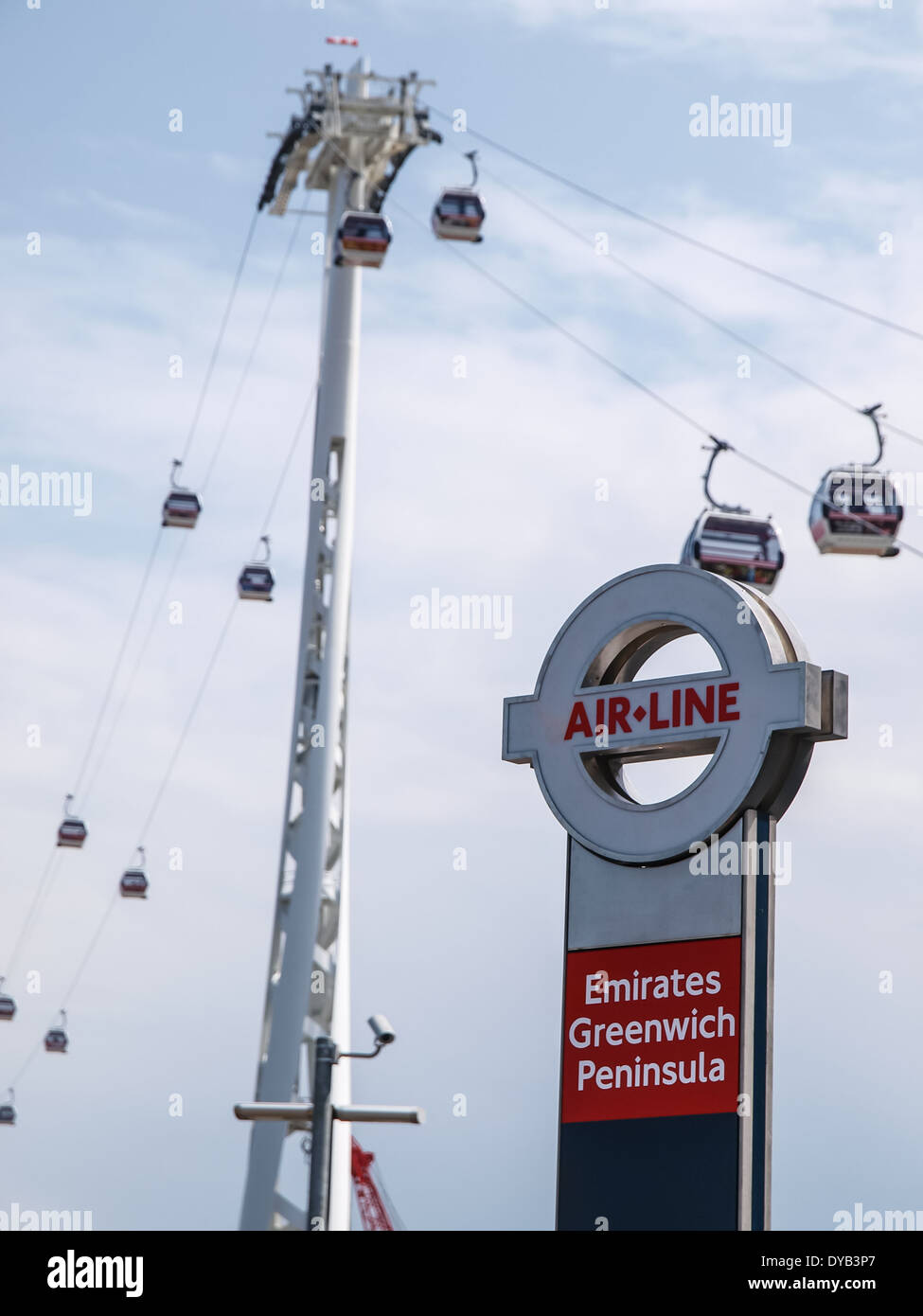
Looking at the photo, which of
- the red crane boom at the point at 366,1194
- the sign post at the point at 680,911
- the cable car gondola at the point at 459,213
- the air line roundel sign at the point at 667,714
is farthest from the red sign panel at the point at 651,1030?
the red crane boom at the point at 366,1194

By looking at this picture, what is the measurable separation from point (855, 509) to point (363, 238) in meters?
10.6

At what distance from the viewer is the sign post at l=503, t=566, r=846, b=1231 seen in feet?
57.1

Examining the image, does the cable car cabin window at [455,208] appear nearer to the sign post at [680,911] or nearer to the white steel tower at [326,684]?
the white steel tower at [326,684]

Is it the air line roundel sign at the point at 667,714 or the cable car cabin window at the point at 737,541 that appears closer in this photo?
the air line roundel sign at the point at 667,714

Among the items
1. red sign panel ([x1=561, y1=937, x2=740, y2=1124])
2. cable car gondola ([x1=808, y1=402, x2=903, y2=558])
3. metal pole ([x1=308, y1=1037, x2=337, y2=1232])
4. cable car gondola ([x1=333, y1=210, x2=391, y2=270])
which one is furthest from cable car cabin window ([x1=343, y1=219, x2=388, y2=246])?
red sign panel ([x1=561, y1=937, x2=740, y2=1124])

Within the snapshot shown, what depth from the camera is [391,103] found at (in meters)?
35.5

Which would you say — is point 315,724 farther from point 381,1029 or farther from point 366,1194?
point 366,1194

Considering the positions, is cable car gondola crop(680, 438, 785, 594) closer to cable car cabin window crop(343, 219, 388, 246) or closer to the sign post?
the sign post

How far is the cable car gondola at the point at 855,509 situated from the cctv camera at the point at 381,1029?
6075 millimetres

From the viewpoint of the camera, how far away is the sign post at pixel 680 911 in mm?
17406

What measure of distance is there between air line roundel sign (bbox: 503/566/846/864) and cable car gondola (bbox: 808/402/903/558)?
7.11 ft
